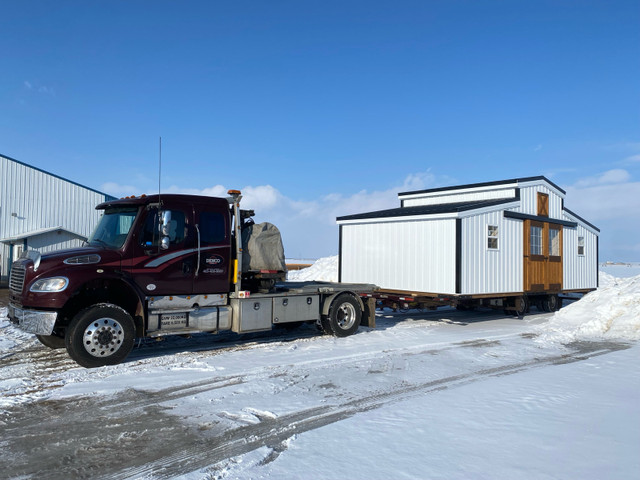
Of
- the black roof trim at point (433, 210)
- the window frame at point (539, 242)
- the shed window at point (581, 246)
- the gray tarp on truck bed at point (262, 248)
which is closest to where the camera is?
the gray tarp on truck bed at point (262, 248)

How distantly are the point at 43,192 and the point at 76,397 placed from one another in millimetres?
24539

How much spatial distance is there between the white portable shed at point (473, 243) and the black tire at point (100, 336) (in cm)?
889

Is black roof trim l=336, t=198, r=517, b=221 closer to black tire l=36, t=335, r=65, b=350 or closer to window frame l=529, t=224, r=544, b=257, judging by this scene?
window frame l=529, t=224, r=544, b=257

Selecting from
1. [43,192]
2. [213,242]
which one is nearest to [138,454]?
[213,242]

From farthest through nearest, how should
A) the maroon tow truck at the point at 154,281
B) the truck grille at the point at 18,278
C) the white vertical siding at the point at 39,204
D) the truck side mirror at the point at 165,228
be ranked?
1. the white vertical siding at the point at 39,204
2. the truck side mirror at the point at 165,228
3. the truck grille at the point at 18,278
4. the maroon tow truck at the point at 154,281

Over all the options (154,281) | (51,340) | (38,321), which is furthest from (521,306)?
(38,321)

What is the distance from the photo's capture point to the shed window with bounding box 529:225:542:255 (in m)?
17.2

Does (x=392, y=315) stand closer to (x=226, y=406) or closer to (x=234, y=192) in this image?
(x=234, y=192)

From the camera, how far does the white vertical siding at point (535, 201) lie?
17.0 m

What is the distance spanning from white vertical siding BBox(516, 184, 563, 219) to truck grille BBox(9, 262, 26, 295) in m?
14.4

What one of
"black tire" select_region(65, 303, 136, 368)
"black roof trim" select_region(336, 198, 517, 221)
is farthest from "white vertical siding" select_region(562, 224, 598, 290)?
"black tire" select_region(65, 303, 136, 368)

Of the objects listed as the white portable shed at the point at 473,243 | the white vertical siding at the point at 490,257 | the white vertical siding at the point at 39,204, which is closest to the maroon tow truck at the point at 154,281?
the white portable shed at the point at 473,243

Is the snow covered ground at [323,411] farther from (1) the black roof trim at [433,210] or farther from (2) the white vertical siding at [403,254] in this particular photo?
(1) the black roof trim at [433,210]

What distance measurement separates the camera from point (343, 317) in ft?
39.3
